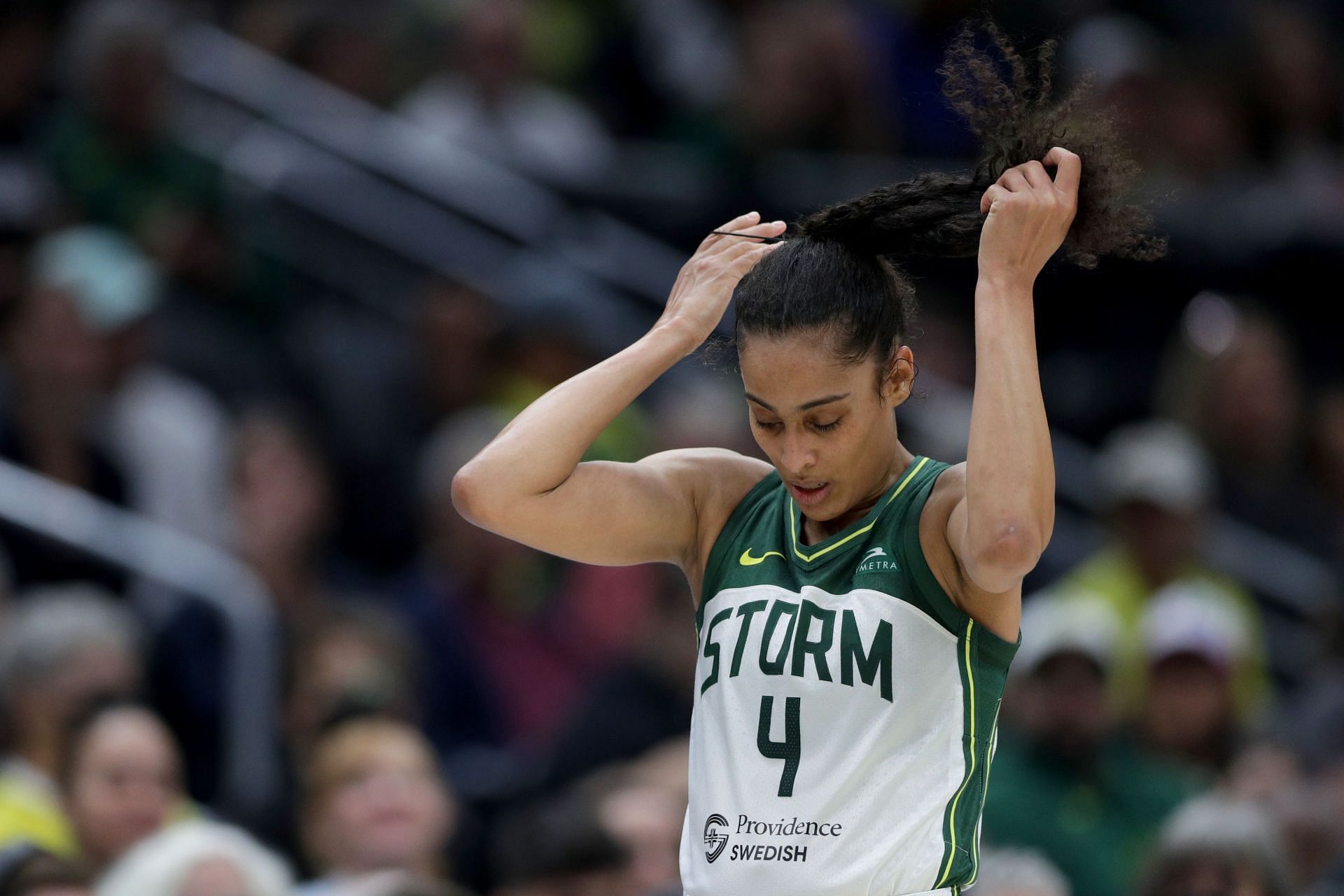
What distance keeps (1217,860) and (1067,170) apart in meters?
2.92

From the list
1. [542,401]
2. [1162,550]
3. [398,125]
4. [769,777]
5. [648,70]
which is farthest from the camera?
[648,70]

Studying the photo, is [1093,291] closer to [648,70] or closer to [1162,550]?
[1162,550]

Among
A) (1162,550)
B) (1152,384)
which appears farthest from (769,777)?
(1152,384)

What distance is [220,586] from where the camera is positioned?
7172 millimetres

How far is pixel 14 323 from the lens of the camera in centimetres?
832

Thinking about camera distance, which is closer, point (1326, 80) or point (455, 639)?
point (455, 639)

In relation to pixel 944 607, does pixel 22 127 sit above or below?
A: above

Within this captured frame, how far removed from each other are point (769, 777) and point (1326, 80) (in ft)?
26.7

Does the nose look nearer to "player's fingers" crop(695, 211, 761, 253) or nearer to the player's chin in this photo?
the player's chin

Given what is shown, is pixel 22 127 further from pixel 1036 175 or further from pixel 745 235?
pixel 1036 175

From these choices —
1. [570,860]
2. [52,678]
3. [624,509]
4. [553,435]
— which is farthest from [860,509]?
[52,678]

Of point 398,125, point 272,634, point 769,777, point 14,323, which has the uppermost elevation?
point 398,125

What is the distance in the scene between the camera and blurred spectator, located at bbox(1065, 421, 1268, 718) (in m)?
7.83

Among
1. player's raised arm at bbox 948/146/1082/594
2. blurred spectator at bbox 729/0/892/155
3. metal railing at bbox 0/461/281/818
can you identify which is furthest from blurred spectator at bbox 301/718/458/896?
blurred spectator at bbox 729/0/892/155
